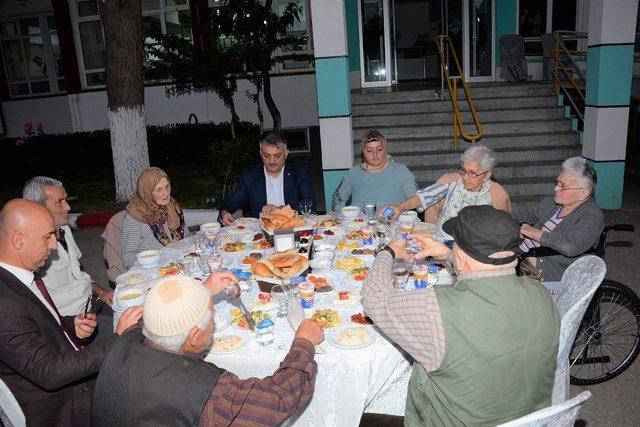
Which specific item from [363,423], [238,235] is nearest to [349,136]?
[238,235]

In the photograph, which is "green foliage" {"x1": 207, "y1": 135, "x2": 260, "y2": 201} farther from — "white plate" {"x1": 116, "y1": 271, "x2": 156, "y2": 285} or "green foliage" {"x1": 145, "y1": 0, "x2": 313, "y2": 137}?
"white plate" {"x1": 116, "y1": 271, "x2": 156, "y2": 285}

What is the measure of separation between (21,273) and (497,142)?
28.4 ft

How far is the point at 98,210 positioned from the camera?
395 inches

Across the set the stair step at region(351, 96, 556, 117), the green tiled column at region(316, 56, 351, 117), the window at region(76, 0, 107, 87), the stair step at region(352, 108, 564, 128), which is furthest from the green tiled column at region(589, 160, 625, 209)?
the window at region(76, 0, 107, 87)

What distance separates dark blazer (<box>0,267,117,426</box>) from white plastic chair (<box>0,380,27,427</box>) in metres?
0.16

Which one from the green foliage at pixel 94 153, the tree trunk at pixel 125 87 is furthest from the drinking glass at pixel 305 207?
the green foliage at pixel 94 153

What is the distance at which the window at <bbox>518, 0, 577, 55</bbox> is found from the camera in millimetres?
13578

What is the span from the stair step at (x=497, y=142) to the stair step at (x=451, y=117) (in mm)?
530

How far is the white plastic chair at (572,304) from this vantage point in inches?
106

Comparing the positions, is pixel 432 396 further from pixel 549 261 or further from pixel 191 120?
pixel 191 120

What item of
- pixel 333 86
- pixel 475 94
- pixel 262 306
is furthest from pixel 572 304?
pixel 475 94

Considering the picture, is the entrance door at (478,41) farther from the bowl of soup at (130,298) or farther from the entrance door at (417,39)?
the bowl of soup at (130,298)

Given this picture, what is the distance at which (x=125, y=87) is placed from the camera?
358 inches

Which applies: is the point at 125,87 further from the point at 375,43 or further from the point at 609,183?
the point at 609,183
